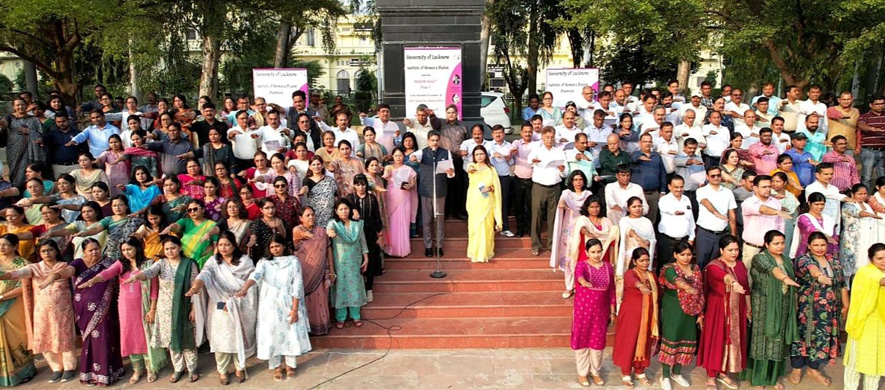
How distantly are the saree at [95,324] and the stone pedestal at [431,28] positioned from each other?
5.04 meters

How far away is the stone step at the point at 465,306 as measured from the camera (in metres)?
6.66

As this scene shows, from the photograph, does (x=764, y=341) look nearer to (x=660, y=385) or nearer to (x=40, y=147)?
(x=660, y=385)

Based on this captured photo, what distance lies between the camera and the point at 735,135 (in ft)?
25.5

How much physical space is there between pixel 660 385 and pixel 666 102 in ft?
17.1

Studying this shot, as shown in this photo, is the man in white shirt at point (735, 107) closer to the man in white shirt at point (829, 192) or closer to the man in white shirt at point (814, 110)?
the man in white shirt at point (814, 110)

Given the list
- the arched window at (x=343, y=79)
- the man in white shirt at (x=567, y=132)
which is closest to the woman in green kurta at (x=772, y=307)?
the man in white shirt at (x=567, y=132)

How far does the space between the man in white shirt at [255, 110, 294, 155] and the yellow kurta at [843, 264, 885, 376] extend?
→ 6.28 m

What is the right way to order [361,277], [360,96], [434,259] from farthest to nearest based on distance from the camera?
[360,96] < [434,259] < [361,277]

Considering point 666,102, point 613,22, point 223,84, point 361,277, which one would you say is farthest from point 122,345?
point 223,84

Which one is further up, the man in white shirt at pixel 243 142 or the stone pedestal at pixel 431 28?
the stone pedestal at pixel 431 28

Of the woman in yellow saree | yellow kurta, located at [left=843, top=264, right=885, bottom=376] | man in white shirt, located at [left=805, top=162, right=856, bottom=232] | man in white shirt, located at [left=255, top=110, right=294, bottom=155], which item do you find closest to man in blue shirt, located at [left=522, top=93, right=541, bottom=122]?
the woman in yellow saree

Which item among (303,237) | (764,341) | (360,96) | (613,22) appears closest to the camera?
(764,341)

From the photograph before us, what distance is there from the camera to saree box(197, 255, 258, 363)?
5430 mm

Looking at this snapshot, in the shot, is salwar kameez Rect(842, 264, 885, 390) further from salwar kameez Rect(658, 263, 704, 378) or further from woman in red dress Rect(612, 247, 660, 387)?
woman in red dress Rect(612, 247, 660, 387)
